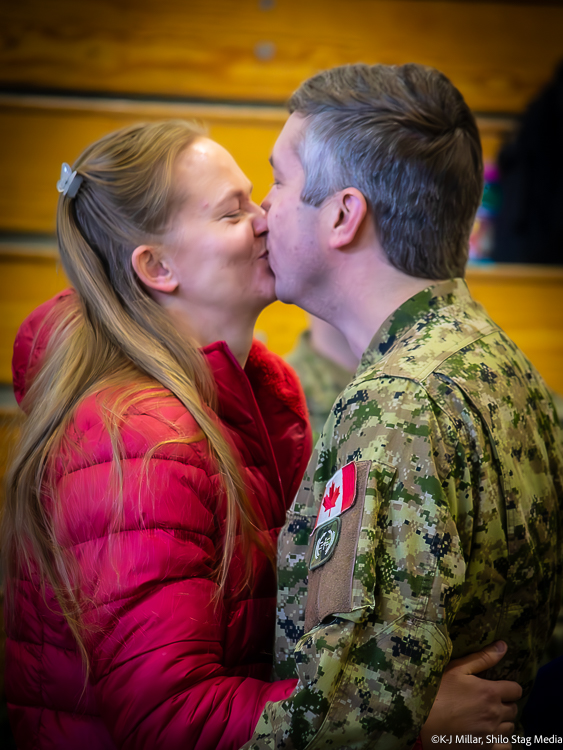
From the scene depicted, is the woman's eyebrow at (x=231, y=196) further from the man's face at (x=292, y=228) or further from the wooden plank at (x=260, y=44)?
the wooden plank at (x=260, y=44)

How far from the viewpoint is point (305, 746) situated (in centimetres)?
79

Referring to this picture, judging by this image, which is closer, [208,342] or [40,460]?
[40,460]

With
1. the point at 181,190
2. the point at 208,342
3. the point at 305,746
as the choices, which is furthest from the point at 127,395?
the point at 305,746

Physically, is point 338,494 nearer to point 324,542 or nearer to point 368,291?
point 324,542

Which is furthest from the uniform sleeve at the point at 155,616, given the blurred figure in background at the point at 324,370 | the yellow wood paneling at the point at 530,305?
the yellow wood paneling at the point at 530,305

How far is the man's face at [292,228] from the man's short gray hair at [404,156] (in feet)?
0.12

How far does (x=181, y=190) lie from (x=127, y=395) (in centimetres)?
43

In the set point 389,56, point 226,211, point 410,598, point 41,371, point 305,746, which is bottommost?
point 305,746

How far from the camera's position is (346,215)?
1.13 m

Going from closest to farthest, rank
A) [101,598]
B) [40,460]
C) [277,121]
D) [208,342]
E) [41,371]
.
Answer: [101,598] < [40,460] < [41,371] < [208,342] < [277,121]

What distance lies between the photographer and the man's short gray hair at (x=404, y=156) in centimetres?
108

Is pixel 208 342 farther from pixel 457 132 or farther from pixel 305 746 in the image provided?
pixel 305 746

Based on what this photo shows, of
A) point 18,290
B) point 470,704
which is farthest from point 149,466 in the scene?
point 18,290

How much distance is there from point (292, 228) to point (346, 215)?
110 mm
